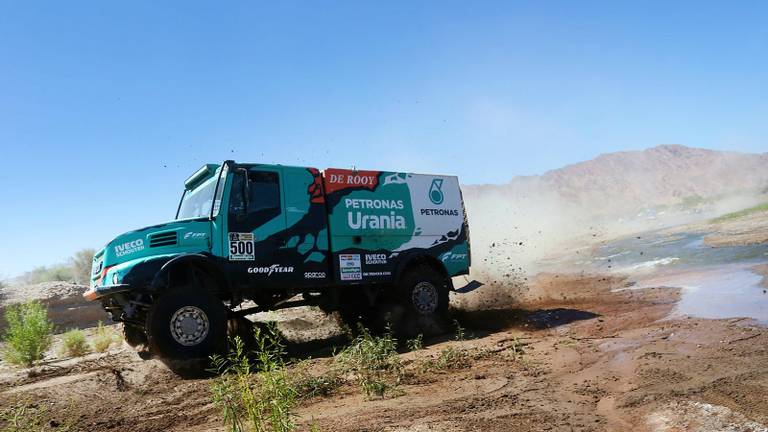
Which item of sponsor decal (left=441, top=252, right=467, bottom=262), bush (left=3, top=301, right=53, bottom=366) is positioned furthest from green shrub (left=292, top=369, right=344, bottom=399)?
bush (left=3, top=301, right=53, bottom=366)

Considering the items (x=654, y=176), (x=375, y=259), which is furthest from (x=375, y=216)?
(x=654, y=176)

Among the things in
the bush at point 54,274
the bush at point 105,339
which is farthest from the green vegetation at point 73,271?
the bush at point 105,339

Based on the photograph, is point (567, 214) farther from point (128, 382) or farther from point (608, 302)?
point (128, 382)

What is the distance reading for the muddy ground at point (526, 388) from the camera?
426cm

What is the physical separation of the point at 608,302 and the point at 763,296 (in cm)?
273

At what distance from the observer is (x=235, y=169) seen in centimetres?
825

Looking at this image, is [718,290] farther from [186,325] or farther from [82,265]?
[82,265]

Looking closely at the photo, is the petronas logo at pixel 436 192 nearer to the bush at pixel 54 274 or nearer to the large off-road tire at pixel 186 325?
the large off-road tire at pixel 186 325

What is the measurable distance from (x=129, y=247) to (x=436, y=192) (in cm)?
577

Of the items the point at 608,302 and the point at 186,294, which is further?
the point at 608,302

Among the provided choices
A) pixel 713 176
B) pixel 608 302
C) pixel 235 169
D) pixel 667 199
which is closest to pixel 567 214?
pixel 667 199

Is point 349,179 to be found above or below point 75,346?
above

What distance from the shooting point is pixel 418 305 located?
10.0m

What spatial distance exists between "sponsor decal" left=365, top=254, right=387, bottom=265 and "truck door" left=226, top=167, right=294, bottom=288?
4.93 feet
